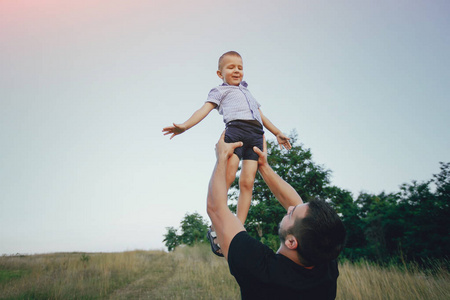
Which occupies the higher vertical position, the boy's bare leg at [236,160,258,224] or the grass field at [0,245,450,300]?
the boy's bare leg at [236,160,258,224]

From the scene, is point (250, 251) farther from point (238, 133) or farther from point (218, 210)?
point (238, 133)

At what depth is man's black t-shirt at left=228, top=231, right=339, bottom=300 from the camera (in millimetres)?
1437

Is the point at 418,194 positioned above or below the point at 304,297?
above

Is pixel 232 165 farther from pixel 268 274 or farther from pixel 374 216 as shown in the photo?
pixel 374 216

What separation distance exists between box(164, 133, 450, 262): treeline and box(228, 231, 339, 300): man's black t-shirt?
11017mm

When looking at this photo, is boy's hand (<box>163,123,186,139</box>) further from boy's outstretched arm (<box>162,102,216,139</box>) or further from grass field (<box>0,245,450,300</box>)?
grass field (<box>0,245,450,300</box>)

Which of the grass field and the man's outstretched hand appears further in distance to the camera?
the grass field

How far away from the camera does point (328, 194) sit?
62.3 feet

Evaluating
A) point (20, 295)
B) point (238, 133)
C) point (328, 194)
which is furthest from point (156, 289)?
point (328, 194)

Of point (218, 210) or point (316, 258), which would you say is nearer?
point (316, 258)

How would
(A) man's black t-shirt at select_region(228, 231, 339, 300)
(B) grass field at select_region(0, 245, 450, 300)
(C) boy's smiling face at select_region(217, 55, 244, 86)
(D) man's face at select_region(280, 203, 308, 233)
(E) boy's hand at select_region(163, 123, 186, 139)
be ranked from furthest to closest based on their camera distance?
(B) grass field at select_region(0, 245, 450, 300) < (C) boy's smiling face at select_region(217, 55, 244, 86) < (E) boy's hand at select_region(163, 123, 186, 139) < (D) man's face at select_region(280, 203, 308, 233) < (A) man's black t-shirt at select_region(228, 231, 339, 300)

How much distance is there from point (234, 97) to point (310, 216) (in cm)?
149

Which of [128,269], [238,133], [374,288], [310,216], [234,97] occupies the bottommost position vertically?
[374,288]

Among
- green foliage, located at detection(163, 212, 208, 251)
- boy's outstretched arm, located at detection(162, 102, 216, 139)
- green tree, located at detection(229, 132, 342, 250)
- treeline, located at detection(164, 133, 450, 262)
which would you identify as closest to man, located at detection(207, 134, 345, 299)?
boy's outstretched arm, located at detection(162, 102, 216, 139)
